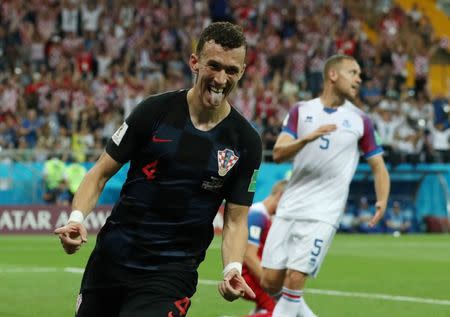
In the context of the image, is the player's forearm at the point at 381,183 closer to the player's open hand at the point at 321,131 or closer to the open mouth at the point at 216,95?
the player's open hand at the point at 321,131

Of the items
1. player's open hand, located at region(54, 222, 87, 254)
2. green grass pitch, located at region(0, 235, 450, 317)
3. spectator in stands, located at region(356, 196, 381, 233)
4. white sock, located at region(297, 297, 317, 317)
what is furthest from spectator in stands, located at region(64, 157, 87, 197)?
player's open hand, located at region(54, 222, 87, 254)

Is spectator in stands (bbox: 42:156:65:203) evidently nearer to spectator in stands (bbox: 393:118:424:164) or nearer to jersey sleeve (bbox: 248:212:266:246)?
spectator in stands (bbox: 393:118:424:164)

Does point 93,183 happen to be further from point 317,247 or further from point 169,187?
point 317,247

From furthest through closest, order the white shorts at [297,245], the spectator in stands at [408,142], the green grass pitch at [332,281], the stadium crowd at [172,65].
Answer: the spectator in stands at [408,142] < the stadium crowd at [172,65] < the green grass pitch at [332,281] < the white shorts at [297,245]

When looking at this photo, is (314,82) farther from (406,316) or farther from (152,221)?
(152,221)

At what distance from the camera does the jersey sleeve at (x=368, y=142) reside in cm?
956

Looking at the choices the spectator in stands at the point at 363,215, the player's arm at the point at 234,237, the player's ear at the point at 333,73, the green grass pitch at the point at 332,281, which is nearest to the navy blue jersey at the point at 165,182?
the player's arm at the point at 234,237

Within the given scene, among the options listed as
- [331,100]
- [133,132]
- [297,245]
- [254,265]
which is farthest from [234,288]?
[331,100]

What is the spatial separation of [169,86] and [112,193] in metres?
4.56

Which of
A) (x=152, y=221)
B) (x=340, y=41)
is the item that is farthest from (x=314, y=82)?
(x=152, y=221)

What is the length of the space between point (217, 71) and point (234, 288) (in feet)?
3.50

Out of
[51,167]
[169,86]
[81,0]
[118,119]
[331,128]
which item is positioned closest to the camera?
[331,128]

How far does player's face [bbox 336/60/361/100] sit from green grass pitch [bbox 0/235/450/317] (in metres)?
2.32

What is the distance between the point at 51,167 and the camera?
75.2 ft
